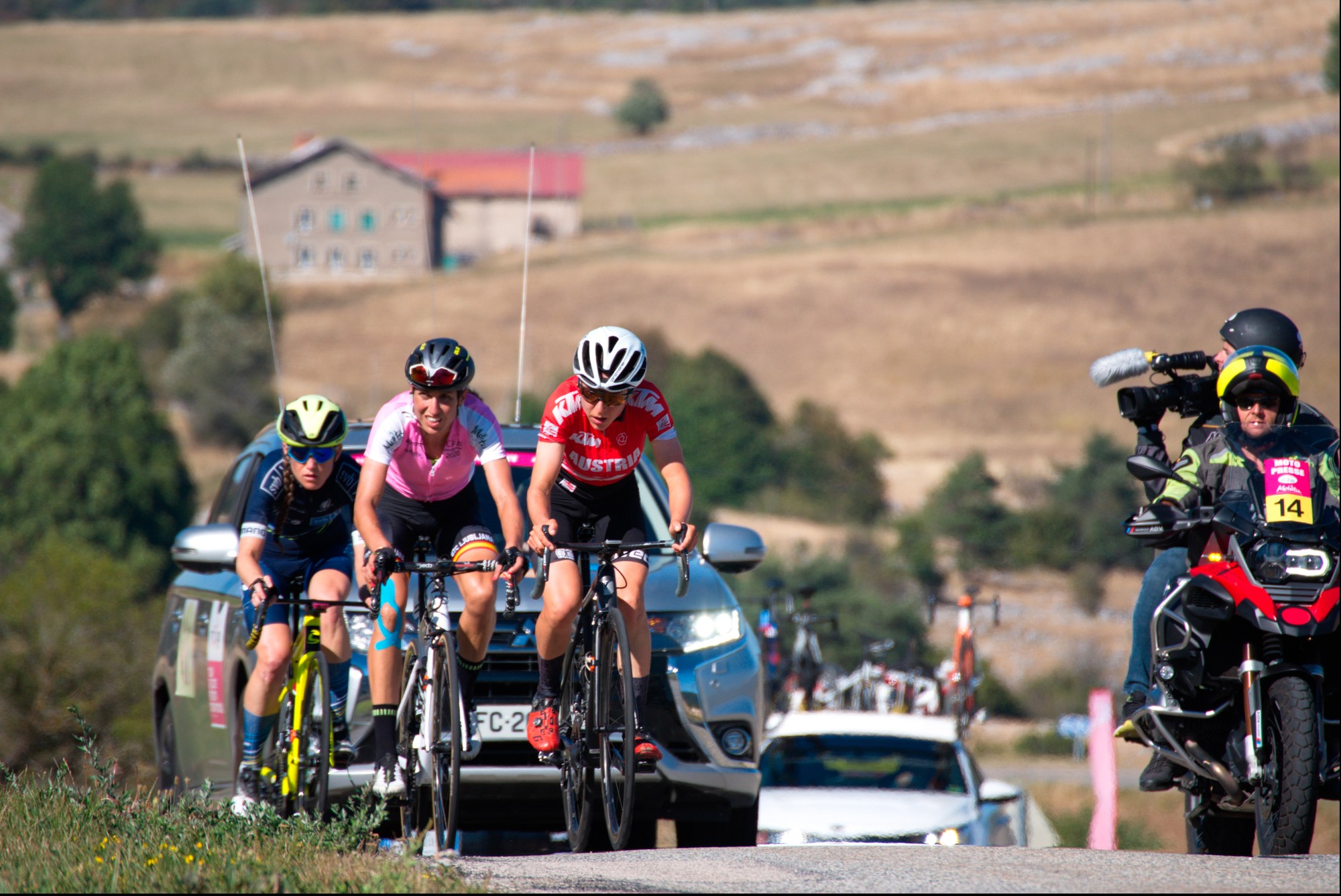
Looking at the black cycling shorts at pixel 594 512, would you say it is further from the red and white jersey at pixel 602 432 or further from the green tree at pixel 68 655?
the green tree at pixel 68 655

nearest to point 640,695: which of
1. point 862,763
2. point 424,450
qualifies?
point 424,450

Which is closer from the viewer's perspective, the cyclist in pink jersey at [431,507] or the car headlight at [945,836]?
the cyclist in pink jersey at [431,507]

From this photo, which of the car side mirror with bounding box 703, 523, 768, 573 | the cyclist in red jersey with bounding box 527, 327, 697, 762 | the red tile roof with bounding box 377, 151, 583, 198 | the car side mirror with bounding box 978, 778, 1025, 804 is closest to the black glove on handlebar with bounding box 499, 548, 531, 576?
the cyclist in red jersey with bounding box 527, 327, 697, 762

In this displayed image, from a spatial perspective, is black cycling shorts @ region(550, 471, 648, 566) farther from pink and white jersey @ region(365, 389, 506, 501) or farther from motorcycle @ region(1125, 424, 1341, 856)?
motorcycle @ region(1125, 424, 1341, 856)

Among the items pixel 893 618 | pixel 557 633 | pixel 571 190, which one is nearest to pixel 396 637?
pixel 557 633

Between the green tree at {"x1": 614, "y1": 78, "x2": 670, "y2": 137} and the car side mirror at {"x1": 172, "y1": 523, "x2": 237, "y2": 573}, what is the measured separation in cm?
10790

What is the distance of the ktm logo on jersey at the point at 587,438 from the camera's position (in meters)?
7.23

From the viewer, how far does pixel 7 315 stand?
324ft

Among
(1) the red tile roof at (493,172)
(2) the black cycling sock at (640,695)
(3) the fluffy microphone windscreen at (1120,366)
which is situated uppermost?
(1) the red tile roof at (493,172)

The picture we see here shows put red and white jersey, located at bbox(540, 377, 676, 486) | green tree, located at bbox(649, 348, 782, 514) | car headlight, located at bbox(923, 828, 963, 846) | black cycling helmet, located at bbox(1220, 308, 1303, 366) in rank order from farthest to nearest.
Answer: green tree, located at bbox(649, 348, 782, 514)
car headlight, located at bbox(923, 828, 963, 846)
black cycling helmet, located at bbox(1220, 308, 1303, 366)
red and white jersey, located at bbox(540, 377, 676, 486)

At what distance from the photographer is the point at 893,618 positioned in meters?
46.1

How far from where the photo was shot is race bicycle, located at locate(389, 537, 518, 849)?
695cm

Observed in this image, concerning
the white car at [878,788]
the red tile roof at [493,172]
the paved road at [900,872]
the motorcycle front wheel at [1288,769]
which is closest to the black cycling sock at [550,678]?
the paved road at [900,872]

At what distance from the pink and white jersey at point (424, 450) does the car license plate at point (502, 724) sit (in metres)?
1.01
